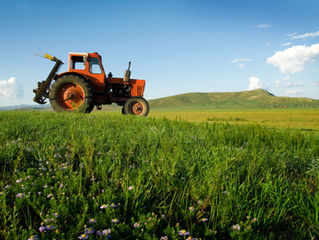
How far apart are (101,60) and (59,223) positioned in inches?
355

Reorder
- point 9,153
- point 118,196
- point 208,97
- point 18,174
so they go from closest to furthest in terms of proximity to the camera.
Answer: point 118,196, point 18,174, point 9,153, point 208,97

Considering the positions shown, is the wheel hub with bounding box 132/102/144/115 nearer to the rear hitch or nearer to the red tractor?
the red tractor

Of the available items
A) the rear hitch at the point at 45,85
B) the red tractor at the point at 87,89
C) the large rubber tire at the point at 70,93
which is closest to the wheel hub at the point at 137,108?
the red tractor at the point at 87,89

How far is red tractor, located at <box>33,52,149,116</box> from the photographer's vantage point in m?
8.64

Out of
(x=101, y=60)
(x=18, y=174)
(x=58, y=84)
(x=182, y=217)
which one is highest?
(x=101, y=60)

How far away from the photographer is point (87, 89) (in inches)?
336

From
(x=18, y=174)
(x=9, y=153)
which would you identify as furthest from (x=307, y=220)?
(x=9, y=153)

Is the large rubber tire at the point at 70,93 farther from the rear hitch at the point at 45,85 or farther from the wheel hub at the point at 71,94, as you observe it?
the rear hitch at the point at 45,85

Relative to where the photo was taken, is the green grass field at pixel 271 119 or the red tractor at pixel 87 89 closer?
the green grass field at pixel 271 119

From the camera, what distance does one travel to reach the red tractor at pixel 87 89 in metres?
8.64

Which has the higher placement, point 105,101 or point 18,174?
point 105,101

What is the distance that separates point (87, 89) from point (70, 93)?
Result: 0.84 meters

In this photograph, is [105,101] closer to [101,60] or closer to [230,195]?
[101,60]

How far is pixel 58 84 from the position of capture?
8.62 m
